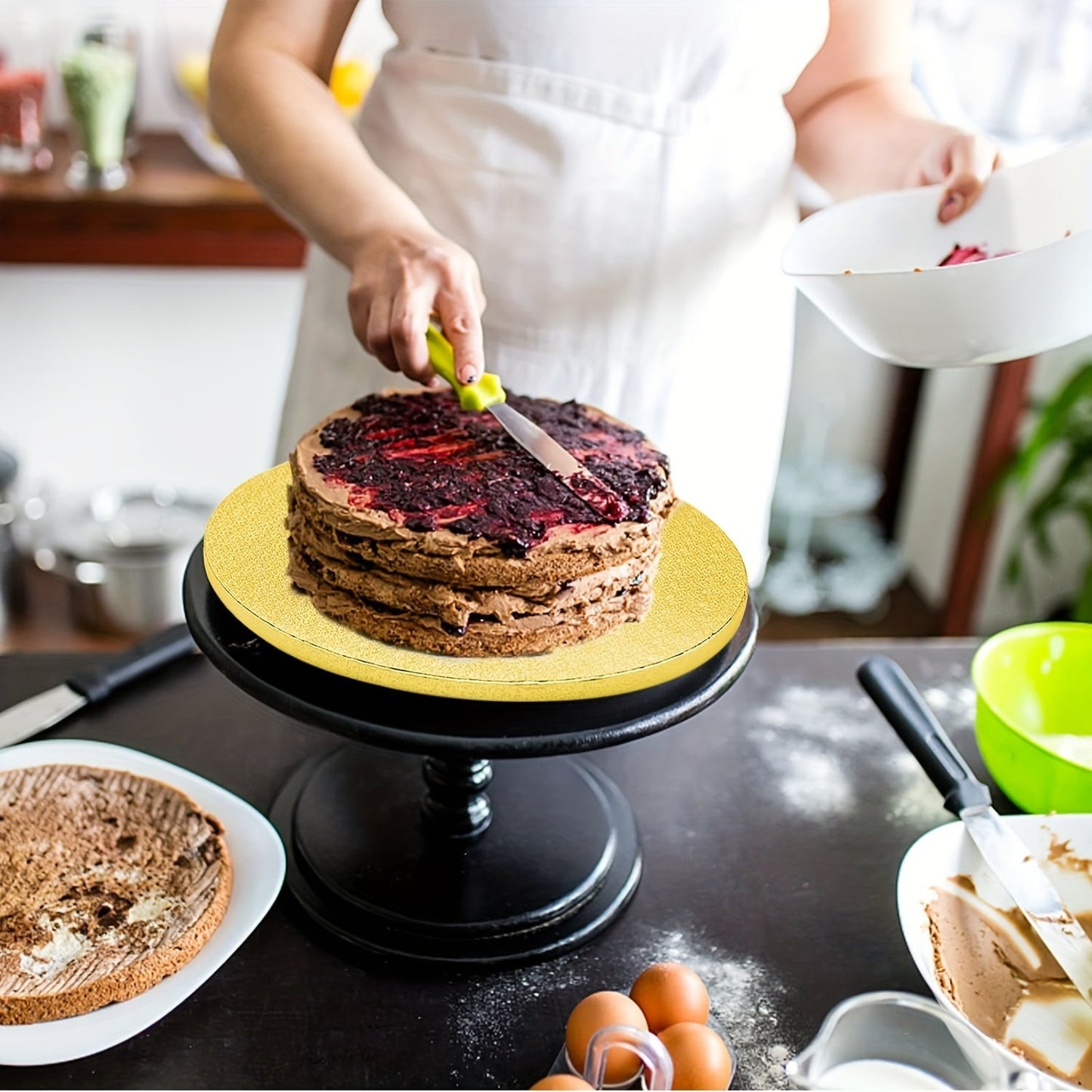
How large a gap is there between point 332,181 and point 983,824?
80 cm

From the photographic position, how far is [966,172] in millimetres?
1272

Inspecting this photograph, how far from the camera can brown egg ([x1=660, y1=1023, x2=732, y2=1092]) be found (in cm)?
77

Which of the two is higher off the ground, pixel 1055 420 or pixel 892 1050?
pixel 892 1050

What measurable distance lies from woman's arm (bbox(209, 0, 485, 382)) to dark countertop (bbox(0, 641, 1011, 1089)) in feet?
1.34

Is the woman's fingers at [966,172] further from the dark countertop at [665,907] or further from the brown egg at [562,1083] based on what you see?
the brown egg at [562,1083]

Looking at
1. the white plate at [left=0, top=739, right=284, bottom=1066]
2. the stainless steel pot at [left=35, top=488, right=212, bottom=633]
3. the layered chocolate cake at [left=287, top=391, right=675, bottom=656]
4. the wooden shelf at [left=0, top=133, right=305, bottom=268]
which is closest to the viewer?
the white plate at [left=0, top=739, right=284, bottom=1066]

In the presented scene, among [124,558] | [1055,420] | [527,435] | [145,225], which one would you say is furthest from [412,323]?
[1055,420]

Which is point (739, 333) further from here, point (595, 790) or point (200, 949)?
point (200, 949)

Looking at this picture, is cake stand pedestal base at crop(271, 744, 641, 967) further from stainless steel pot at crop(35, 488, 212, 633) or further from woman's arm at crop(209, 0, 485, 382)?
stainless steel pot at crop(35, 488, 212, 633)

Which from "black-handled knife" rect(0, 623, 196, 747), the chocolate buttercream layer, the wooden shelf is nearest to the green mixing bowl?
the chocolate buttercream layer

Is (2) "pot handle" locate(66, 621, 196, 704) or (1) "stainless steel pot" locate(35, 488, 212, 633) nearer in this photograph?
(2) "pot handle" locate(66, 621, 196, 704)

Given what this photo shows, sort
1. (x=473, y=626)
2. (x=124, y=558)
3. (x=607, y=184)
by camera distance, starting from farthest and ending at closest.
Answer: (x=124, y=558), (x=607, y=184), (x=473, y=626)

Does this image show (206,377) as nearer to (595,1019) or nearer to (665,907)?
(665,907)

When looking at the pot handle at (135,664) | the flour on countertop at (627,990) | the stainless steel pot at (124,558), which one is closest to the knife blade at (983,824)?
the flour on countertop at (627,990)
